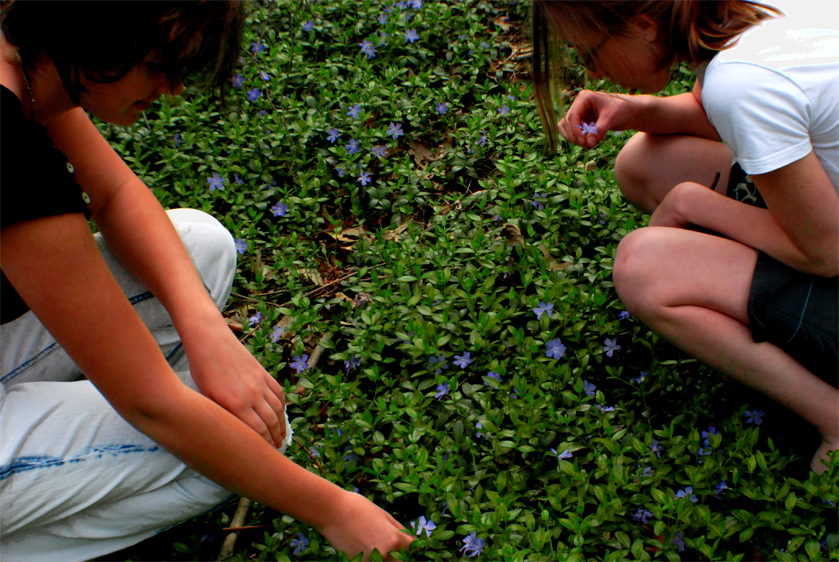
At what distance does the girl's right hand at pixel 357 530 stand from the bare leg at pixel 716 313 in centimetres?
89

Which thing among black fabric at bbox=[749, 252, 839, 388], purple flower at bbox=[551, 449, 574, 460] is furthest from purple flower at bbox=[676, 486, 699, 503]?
black fabric at bbox=[749, 252, 839, 388]

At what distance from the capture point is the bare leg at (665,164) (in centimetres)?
211

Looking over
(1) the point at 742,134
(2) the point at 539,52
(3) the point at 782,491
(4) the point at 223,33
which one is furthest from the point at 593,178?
(4) the point at 223,33

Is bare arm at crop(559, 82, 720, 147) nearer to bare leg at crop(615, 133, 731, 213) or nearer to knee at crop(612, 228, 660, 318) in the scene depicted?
bare leg at crop(615, 133, 731, 213)

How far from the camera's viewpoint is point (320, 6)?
3904mm

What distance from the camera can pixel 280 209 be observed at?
106 inches

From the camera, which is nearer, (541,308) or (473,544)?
(473,544)

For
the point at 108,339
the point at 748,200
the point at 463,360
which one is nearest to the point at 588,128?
the point at 748,200

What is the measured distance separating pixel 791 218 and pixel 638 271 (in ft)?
1.28

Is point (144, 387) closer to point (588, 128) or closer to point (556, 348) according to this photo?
point (556, 348)

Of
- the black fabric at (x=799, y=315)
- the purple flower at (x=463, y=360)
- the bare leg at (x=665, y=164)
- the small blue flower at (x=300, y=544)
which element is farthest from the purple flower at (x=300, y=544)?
the bare leg at (x=665, y=164)

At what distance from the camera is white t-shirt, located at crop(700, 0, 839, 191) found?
1.44 m

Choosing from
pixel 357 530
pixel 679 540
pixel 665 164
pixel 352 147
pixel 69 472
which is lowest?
pixel 679 540

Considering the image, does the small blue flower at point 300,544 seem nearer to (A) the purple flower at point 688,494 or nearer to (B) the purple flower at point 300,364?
(B) the purple flower at point 300,364
